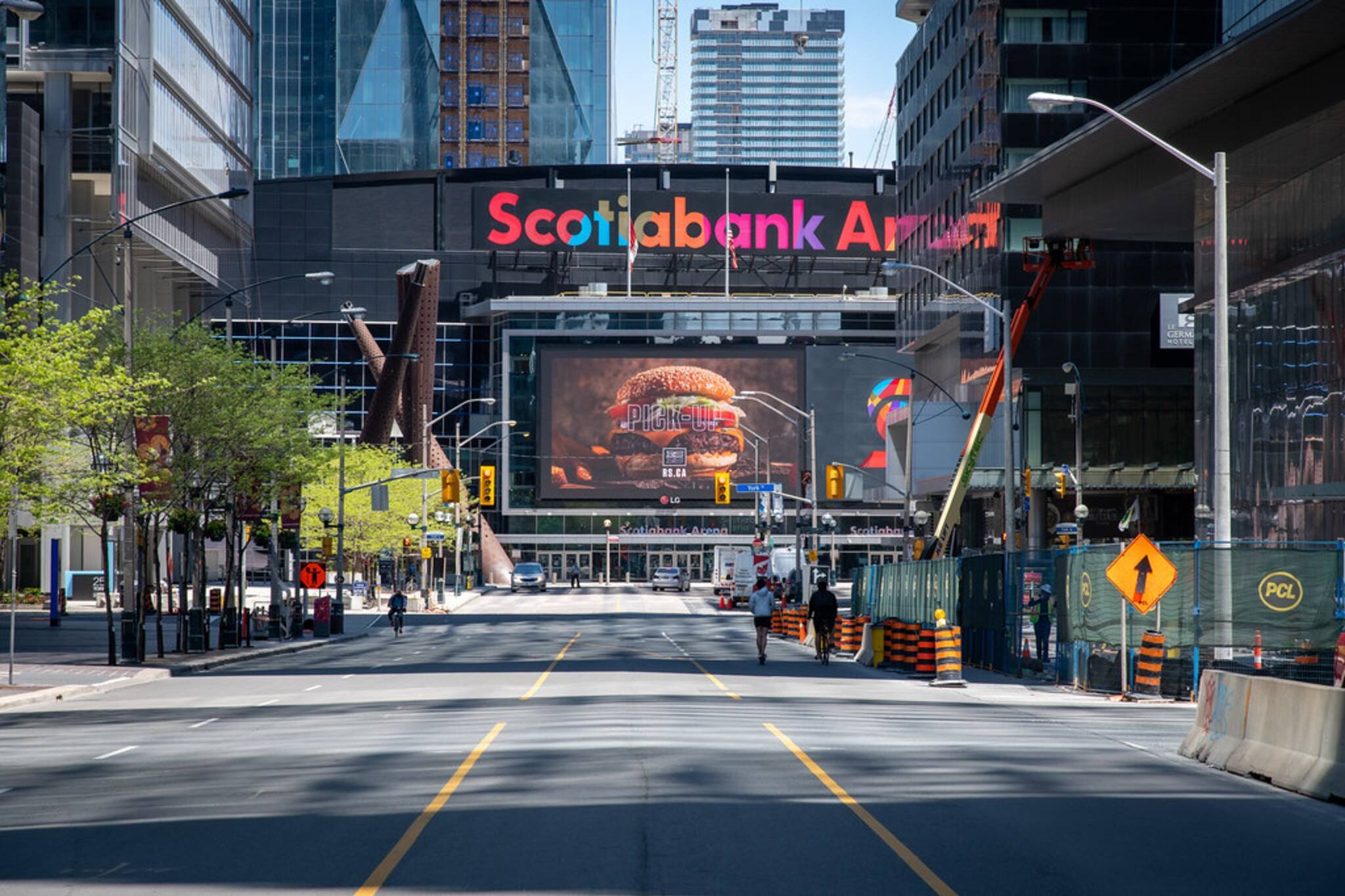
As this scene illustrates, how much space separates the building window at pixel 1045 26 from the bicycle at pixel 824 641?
45.4 meters

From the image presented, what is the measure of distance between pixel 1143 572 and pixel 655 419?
384ft

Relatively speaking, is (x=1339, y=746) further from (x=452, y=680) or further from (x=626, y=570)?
(x=626, y=570)

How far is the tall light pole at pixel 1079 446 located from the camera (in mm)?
61981

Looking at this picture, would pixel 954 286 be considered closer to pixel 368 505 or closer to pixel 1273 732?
pixel 1273 732

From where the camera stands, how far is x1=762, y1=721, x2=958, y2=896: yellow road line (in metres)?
10.4

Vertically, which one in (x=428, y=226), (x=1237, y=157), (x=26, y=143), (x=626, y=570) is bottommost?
(x=626, y=570)

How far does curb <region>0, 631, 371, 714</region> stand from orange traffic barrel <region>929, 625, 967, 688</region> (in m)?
15.7

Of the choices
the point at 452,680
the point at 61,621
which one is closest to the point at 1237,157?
the point at 452,680

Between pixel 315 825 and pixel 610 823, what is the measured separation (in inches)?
89.0

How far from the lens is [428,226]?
155375 millimetres

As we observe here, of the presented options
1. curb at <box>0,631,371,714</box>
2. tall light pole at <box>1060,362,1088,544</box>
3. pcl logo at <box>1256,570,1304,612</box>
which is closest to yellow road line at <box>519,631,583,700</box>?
curb at <box>0,631,371,714</box>

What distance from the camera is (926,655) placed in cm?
3591

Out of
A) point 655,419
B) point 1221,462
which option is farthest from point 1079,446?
point 655,419

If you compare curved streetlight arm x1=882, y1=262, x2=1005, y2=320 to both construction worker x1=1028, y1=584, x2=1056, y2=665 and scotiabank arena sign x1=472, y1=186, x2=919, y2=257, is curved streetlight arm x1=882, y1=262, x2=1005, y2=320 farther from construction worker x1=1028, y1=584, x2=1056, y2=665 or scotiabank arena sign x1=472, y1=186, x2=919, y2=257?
scotiabank arena sign x1=472, y1=186, x2=919, y2=257
